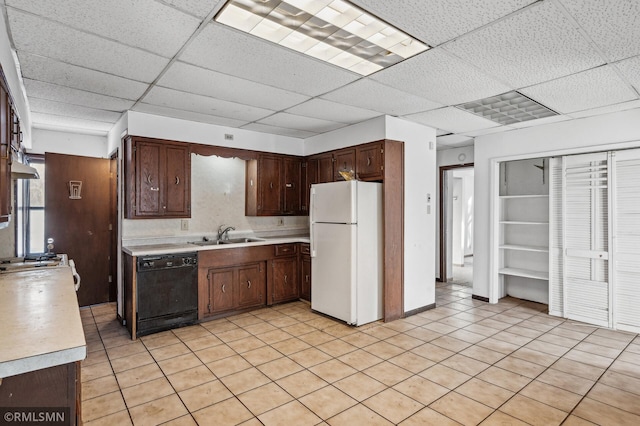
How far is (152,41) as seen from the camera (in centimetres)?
235

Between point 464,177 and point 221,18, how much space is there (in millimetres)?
8574

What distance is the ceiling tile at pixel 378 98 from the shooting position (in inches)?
129

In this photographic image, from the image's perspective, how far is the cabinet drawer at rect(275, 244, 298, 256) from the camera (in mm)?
4918

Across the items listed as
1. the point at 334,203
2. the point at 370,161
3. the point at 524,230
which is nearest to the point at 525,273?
the point at 524,230

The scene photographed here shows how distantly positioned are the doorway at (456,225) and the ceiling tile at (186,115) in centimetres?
399

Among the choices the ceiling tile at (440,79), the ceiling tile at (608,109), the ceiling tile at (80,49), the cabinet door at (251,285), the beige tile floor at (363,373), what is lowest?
the beige tile floor at (363,373)

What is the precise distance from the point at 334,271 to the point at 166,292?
76.8 inches

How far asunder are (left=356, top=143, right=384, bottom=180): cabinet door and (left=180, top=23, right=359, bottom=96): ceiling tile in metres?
1.21

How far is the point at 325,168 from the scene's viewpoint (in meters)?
5.15

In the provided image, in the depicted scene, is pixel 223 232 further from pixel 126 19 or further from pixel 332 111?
pixel 126 19

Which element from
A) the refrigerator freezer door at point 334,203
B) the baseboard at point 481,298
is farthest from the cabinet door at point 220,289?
the baseboard at point 481,298

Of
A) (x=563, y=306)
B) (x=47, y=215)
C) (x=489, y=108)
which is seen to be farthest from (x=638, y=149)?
(x=47, y=215)

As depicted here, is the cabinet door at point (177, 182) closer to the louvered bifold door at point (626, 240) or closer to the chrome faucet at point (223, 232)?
the chrome faucet at point (223, 232)

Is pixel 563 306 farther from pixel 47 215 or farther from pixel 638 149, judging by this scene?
pixel 47 215
